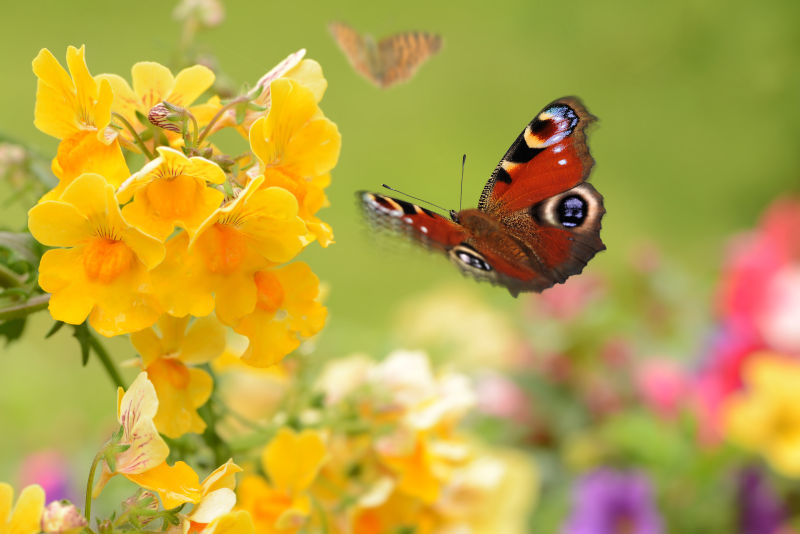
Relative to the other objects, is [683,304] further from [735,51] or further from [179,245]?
[735,51]

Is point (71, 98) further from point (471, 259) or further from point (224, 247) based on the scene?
point (471, 259)

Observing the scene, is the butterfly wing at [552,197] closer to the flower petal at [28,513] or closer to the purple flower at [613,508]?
the flower petal at [28,513]

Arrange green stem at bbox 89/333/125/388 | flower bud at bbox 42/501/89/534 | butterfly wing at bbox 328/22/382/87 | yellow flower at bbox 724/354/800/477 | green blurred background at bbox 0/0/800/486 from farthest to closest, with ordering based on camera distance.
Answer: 1. green blurred background at bbox 0/0/800/486
2. yellow flower at bbox 724/354/800/477
3. butterfly wing at bbox 328/22/382/87
4. green stem at bbox 89/333/125/388
5. flower bud at bbox 42/501/89/534

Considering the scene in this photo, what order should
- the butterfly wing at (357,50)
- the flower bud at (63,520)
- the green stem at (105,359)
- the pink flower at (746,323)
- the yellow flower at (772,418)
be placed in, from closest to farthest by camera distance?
the flower bud at (63,520), the green stem at (105,359), the butterfly wing at (357,50), the yellow flower at (772,418), the pink flower at (746,323)

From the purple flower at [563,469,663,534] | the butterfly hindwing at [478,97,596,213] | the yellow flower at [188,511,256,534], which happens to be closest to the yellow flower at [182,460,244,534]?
the yellow flower at [188,511,256,534]

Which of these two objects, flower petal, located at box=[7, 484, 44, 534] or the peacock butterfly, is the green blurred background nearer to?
the peacock butterfly

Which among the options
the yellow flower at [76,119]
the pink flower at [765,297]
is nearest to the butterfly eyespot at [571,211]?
the yellow flower at [76,119]
